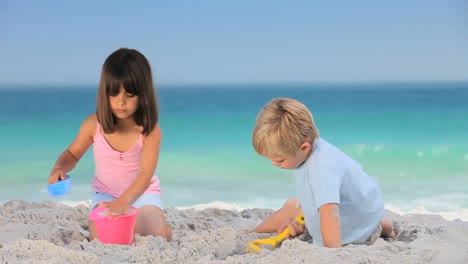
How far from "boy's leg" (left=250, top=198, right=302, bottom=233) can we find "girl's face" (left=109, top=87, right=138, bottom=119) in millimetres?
554

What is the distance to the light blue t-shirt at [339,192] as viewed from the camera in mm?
→ 1769

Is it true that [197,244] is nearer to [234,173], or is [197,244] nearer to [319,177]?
[319,177]

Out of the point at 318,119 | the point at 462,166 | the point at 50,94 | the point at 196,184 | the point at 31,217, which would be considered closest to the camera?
the point at 31,217

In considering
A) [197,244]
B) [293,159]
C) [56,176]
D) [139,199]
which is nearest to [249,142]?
[139,199]

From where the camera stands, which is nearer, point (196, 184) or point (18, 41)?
point (196, 184)

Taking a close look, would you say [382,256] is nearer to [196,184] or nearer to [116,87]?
[116,87]

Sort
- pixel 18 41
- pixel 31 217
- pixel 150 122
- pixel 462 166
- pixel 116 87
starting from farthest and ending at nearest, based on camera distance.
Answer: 1. pixel 18 41
2. pixel 462 166
3. pixel 31 217
4. pixel 150 122
5. pixel 116 87

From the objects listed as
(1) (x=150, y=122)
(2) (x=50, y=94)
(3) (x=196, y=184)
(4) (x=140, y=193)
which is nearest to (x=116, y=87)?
(1) (x=150, y=122)

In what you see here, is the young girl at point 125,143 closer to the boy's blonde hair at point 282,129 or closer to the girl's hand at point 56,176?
the girl's hand at point 56,176

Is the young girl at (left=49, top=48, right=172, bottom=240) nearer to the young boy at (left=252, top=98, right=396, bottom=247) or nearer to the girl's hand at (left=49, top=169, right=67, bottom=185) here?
the girl's hand at (left=49, top=169, right=67, bottom=185)

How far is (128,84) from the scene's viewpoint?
2.02m

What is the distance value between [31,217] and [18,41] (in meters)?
9.81

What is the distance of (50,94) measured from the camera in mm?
13781

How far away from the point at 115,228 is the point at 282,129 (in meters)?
0.57
